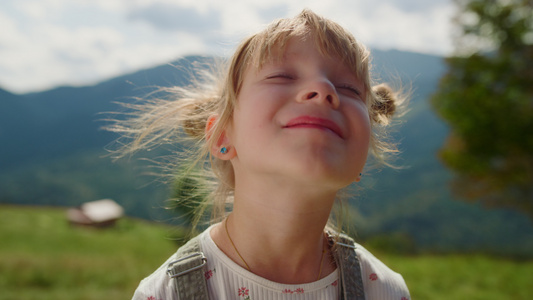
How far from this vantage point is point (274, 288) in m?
1.48

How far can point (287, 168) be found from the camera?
4.29 feet

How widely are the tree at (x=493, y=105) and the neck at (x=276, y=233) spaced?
24.1ft

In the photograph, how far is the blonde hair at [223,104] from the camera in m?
1.53

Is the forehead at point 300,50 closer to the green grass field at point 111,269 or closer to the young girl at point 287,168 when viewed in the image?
the young girl at point 287,168

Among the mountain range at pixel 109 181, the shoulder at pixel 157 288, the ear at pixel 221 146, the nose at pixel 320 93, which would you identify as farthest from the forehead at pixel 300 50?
the mountain range at pixel 109 181

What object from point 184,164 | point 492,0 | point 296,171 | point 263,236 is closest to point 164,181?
point 184,164

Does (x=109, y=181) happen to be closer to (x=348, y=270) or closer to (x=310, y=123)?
(x=348, y=270)

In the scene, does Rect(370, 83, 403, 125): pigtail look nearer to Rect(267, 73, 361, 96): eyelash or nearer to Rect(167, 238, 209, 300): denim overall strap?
Rect(267, 73, 361, 96): eyelash

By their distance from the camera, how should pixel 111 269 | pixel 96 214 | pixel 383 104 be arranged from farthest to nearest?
pixel 96 214, pixel 111 269, pixel 383 104

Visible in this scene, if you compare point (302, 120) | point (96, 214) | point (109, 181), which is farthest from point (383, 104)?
point (109, 181)

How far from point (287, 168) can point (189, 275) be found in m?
0.49

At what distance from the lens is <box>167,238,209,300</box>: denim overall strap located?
1.40 meters

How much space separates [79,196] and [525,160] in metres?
12.5

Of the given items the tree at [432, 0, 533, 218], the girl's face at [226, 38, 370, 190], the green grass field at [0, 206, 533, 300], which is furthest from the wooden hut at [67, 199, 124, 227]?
→ the girl's face at [226, 38, 370, 190]
